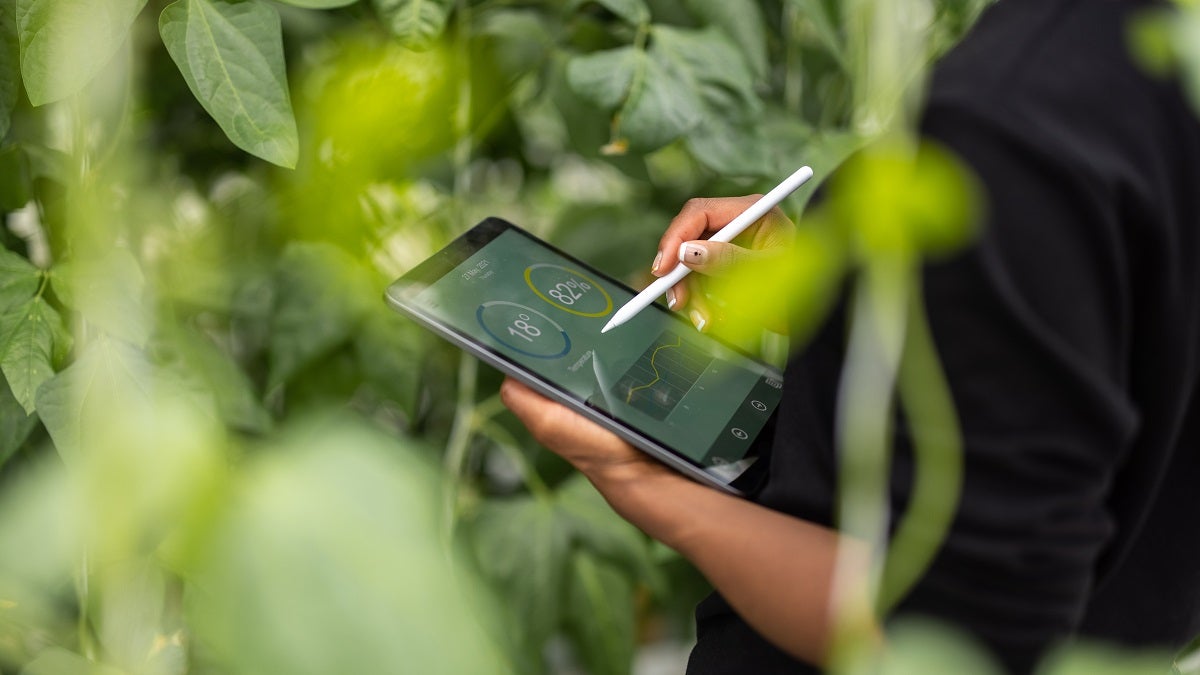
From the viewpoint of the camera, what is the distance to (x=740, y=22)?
2.12 ft

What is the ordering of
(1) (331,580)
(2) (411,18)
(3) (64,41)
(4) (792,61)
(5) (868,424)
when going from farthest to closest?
(4) (792,61)
(2) (411,18)
(3) (64,41)
(5) (868,424)
(1) (331,580)

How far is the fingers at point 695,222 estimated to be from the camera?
50 centimetres

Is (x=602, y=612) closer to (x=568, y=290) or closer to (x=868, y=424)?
(x=568, y=290)

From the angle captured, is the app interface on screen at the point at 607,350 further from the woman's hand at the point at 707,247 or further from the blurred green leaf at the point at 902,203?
the blurred green leaf at the point at 902,203

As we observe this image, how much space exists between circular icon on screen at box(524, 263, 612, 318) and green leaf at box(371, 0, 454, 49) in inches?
5.6

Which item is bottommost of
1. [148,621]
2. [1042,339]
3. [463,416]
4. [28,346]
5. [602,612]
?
[602,612]

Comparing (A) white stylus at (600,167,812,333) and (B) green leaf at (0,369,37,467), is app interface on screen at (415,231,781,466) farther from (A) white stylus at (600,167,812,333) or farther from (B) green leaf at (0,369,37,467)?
(B) green leaf at (0,369,37,467)

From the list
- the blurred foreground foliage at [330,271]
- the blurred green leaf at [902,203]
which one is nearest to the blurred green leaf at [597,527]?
the blurred foreground foliage at [330,271]

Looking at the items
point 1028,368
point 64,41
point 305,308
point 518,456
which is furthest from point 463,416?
point 1028,368

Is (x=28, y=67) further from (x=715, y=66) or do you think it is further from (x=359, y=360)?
(x=715, y=66)

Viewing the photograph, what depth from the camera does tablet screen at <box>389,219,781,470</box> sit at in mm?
515

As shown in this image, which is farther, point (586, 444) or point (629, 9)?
point (629, 9)

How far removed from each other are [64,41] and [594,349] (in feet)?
0.95

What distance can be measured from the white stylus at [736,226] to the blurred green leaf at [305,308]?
20 cm
